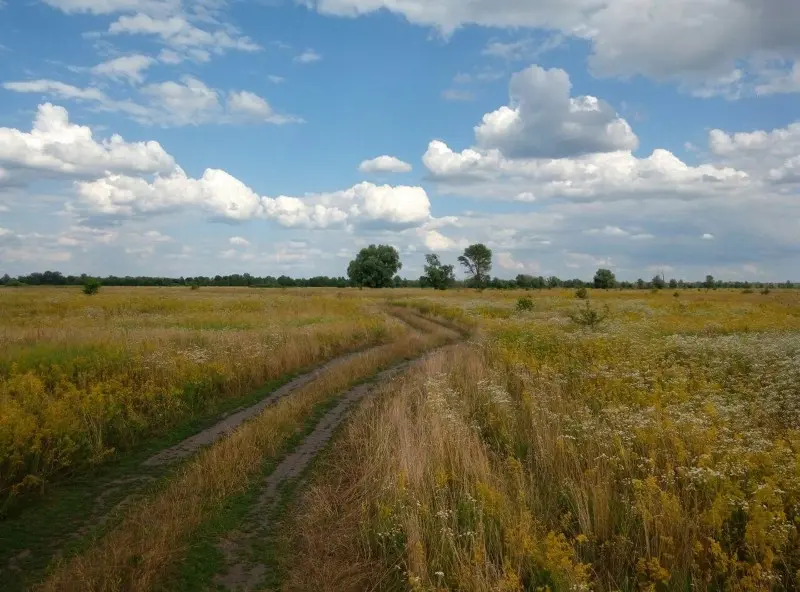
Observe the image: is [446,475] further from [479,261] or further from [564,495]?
[479,261]

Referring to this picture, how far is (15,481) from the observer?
7.60m

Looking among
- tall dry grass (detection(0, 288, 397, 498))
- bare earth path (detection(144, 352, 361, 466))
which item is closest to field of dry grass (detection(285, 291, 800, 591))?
bare earth path (detection(144, 352, 361, 466))

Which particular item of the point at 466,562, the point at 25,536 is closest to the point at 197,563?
the point at 25,536

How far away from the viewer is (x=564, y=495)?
648cm

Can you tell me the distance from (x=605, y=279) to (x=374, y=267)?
52999 mm

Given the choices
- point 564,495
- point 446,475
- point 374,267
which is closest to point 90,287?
point 446,475

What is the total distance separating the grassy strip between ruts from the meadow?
0.03 metres

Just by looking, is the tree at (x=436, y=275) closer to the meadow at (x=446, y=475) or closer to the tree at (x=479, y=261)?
the tree at (x=479, y=261)

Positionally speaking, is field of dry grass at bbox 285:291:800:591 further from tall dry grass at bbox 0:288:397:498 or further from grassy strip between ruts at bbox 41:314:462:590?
tall dry grass at bbox 0:288:397:498

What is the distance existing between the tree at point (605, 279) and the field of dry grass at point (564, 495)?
11943cm

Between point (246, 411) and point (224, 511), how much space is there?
225 inches

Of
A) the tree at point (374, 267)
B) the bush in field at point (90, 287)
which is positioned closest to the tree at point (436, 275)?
the tree at point (374, 267)

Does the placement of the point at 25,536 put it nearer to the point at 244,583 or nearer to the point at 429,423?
the point at 244,583

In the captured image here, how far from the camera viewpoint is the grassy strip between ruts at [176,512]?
207 inches
